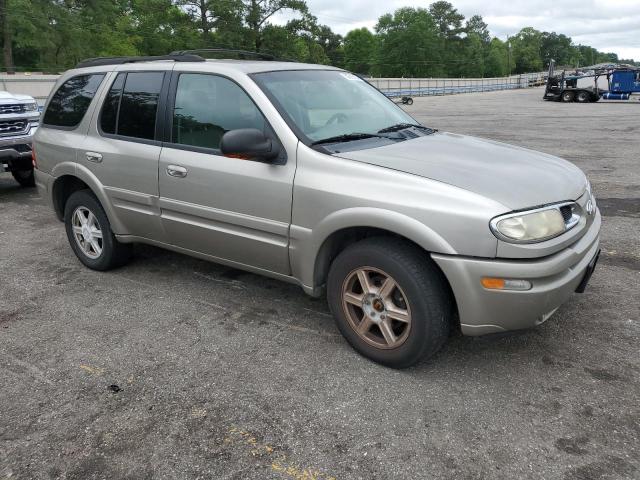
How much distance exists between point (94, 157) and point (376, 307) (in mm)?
2706

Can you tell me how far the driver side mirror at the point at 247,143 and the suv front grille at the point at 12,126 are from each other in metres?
6.24

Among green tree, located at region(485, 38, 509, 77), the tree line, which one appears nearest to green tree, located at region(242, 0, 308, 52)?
the tree line

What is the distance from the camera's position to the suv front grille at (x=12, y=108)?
7.96 metres

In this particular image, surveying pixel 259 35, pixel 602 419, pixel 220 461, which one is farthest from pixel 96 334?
pixel 259 35

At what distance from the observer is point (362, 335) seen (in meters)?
3.25

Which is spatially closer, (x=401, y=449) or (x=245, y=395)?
(x=401, y=449)

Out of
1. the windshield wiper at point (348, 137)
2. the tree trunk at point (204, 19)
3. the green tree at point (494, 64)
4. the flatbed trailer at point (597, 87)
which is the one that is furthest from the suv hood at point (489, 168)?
the green tree at point (494, 64)

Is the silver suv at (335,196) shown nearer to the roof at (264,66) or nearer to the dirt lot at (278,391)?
the roof at (264,66)

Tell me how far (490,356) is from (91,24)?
61375 mm

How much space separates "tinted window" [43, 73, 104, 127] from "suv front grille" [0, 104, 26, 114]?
3675 mm

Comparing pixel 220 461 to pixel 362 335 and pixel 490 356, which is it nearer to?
pixel 362 335

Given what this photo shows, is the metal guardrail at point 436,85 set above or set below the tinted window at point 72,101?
above

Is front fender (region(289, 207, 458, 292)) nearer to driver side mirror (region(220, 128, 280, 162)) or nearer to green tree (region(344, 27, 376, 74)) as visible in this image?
driver side mirror (region(220, 128, 280, 162))

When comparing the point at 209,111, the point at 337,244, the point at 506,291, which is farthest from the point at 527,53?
the point at 506,291
